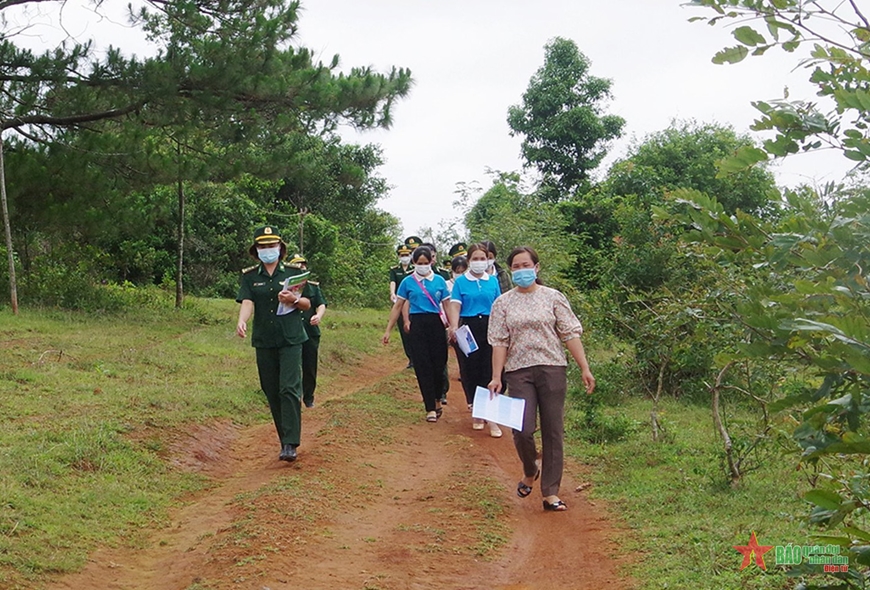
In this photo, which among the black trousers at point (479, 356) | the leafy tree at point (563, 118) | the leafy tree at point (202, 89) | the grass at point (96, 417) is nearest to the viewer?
the grass at point (96, 417)

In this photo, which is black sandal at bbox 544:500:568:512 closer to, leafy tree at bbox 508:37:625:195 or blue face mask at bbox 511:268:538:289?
blue face mask at bbox 511:268:538:289

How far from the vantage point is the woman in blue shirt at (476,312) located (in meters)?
A: 9.77

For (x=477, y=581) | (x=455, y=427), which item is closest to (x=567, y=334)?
(x=477, y=581)

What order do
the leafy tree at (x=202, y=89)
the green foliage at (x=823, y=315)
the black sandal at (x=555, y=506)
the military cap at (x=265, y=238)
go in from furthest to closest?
1. the leafy tree at (x=202, y=89)
2. the military cap at (x=265, y=238)
3. the black sandal at (x=555, y=506)
4. the green foliage at (x=823, y=315)

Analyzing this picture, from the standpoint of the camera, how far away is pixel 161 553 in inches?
234

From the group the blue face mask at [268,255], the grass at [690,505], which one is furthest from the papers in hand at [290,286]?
the grass at [690,505]

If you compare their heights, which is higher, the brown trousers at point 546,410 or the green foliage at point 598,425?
the brown trousers at point 546,410

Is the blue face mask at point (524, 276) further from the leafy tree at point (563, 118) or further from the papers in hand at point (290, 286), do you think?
the leafy tree at point (563, 118)

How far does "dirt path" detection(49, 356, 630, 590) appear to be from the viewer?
5.29 metres

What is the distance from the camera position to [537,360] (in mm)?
6777

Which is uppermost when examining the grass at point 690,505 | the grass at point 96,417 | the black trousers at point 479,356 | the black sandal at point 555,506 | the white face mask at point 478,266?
the white face mask at point 478,266

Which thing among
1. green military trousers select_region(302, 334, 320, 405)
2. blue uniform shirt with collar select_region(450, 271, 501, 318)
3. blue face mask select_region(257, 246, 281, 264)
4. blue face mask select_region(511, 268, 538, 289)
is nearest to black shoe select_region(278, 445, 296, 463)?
blue face mask select_region(257, 246, 281, 264)

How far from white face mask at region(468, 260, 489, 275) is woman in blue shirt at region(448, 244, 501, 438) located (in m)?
0.01

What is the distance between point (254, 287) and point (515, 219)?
10.3 metres
